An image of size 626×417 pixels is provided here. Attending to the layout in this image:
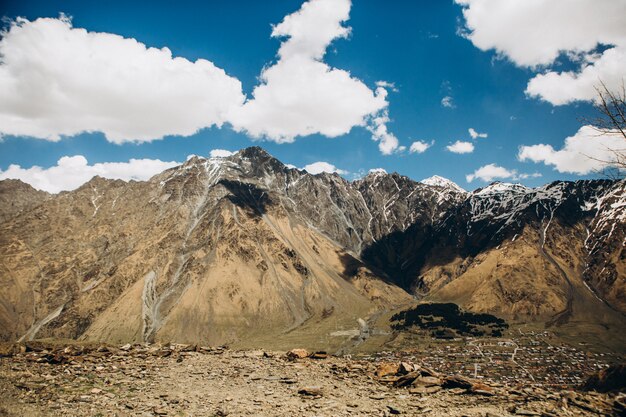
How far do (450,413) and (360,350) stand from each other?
603 feet

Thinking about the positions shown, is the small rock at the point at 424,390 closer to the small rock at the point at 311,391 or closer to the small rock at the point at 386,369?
the small rock at the point at 386,369

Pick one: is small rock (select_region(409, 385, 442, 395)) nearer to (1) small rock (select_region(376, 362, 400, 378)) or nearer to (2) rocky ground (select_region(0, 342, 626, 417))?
(2) rocky ground (select_region(0, 342, 626, 417))

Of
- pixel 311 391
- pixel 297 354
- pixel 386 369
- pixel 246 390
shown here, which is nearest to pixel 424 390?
pixel 386 369

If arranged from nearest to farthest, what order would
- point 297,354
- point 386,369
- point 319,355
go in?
point 386,369
point 297,354
point 319,355

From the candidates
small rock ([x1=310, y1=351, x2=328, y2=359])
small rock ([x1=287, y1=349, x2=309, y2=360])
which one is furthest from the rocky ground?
small rock ([x1=310, y1=351, x2=328, y2=359])

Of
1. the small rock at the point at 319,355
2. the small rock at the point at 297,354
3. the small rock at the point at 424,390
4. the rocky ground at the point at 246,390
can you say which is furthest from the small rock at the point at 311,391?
the small rock at the point at 319,355

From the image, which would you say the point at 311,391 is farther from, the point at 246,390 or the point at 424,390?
the point at 424,390

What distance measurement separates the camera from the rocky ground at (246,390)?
16.0 metres

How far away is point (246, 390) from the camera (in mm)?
19016

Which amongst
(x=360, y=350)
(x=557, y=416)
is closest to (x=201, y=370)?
(x=557, y=416)

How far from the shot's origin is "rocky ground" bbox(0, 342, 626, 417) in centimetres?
1602

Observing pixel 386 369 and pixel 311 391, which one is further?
pixel 386 369

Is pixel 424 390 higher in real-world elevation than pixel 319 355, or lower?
higher

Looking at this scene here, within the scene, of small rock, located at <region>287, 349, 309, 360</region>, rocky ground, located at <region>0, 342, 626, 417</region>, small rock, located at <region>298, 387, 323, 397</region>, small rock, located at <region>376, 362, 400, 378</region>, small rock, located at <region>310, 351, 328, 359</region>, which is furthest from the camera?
small rock, located at <region>310, 351, 328, 359</region>
